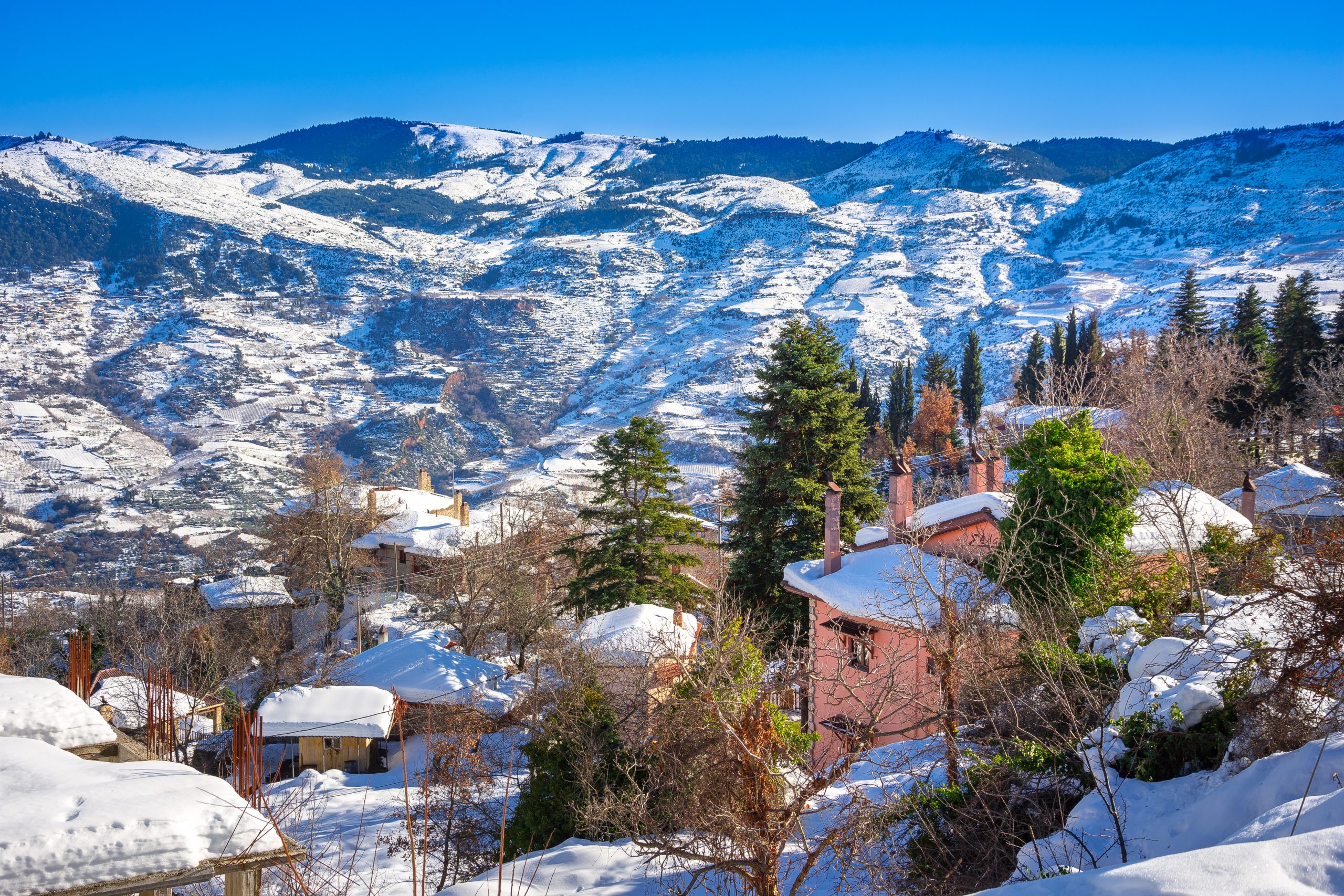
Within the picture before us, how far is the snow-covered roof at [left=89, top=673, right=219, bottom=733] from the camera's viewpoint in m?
21.3

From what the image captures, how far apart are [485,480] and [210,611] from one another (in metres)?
92.9

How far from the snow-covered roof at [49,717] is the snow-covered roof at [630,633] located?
453 inches

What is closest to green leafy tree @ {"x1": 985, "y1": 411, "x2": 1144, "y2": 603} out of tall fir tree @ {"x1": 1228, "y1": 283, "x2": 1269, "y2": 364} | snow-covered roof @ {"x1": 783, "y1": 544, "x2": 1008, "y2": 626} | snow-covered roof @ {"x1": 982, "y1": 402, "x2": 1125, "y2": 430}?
snow-covered roof @ {"x1": 783, "y1": 544, "x2": 1008, "y2": 626}

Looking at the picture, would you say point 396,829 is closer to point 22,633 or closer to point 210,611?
point 210,611

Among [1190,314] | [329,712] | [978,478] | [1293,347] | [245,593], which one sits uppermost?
[1190,314]

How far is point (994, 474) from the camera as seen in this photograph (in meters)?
24.5

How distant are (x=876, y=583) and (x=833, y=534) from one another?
7.10 feet

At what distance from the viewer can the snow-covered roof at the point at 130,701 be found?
840 inches

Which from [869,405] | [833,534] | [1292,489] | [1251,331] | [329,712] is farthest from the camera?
[869,405]

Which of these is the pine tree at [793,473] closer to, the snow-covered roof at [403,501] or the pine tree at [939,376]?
the snow-covered roof at [403,501]

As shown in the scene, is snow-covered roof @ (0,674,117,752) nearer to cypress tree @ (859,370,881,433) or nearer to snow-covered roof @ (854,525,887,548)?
snow-covered roof @ (854,525,887,548)

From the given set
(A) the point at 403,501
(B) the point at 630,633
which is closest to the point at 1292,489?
(B) the point at 630,633

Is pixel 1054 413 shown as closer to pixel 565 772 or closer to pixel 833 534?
pixel 833 534

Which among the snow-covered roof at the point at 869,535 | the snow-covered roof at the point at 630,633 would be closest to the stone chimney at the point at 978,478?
the snow-covered roof at the point at 869,535
